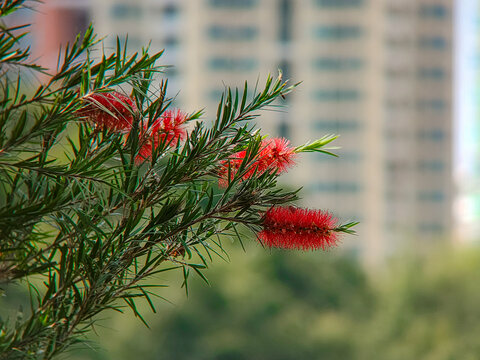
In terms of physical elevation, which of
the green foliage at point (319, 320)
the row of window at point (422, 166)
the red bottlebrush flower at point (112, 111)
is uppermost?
the row of window at point (422, 166)

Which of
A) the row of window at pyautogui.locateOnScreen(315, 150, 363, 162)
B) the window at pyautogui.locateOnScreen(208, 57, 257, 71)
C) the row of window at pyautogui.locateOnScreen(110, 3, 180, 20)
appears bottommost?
the row of window at pyautogui.locateOnScreen(315, 150, 363, 162)

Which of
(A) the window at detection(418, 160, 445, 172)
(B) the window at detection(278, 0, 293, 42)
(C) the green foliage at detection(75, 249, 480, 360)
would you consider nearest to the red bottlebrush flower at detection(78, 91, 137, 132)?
(C) the green foliage at detection(75, 249, 480, 360)

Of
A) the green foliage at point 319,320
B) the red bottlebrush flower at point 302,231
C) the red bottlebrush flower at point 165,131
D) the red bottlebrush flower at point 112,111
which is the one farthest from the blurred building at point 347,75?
the red bottlebrush flower at point 302,231

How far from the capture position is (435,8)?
228 feet

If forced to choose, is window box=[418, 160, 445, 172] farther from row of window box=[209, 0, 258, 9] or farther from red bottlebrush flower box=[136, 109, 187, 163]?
red bottlebrush flower box=[136, 109, 187, 163]

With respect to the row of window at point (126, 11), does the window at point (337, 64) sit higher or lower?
lower

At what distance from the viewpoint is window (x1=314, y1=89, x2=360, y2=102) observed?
220 ft

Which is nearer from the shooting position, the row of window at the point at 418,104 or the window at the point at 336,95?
the window at the point at 336,95

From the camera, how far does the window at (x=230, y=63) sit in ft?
218

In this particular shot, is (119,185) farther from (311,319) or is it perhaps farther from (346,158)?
(346,158)

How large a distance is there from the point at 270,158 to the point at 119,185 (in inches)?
16.4

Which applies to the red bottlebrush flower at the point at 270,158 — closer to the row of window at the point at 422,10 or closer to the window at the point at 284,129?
the window at the point at 284,129

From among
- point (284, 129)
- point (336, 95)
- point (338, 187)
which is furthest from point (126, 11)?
point (338, 187)

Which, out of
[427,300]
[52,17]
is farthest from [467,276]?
[52,17]
